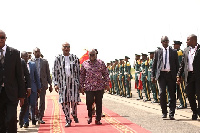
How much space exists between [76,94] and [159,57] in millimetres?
2842

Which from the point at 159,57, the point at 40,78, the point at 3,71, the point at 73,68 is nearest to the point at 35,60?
the point at 40,78

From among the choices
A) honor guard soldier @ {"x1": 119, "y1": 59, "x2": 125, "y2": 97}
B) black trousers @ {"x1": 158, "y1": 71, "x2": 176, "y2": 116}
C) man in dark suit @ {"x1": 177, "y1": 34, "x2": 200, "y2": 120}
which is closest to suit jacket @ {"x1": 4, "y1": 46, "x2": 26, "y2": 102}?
man in dark suit @ {"x1": 177, "y1": 34, "x2": 200, "y2": 120}

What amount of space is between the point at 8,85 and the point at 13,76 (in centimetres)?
20

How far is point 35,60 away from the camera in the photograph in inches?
472

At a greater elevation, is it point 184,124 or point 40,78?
point 40,78

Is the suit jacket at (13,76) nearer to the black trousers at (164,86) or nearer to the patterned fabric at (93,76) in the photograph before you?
the patterned fabric at (93,76)

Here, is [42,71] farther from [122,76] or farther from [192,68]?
[122,76]

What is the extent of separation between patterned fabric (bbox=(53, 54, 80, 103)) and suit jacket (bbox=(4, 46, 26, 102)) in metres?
4.34

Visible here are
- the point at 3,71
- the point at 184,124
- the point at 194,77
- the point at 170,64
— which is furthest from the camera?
the point at 170,64

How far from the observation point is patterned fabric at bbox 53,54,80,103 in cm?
1099

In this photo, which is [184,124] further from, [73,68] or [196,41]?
[73,68]

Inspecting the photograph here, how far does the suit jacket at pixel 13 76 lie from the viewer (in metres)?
6.45

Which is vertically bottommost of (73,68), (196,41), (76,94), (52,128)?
(52,128)

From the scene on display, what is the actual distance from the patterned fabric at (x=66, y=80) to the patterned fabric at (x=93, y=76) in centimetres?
24
